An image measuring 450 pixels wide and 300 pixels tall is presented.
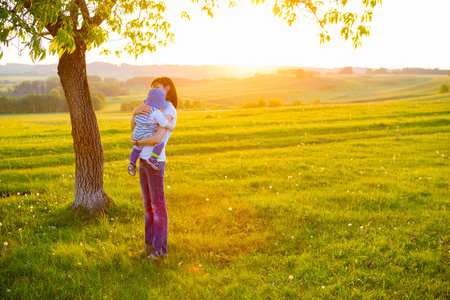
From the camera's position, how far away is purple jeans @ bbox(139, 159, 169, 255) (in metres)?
5.59

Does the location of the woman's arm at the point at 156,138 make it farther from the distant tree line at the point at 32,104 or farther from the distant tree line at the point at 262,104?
the distant tree line at the point at 32,104

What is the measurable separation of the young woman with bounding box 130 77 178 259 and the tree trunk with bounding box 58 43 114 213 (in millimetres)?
2671

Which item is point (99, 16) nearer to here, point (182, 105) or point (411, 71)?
point (182, 105)

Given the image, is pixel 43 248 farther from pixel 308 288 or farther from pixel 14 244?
pixel 308 288

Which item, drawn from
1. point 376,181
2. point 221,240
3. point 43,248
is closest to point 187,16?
point 221,240

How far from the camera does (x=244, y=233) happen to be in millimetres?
6914

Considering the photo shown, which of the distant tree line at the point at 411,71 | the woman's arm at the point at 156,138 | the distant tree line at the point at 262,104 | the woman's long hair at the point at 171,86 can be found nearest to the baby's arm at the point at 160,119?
the woman's arm at the point at 156,138

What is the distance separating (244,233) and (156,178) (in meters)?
2.59

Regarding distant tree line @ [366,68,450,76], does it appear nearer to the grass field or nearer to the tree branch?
the grass field

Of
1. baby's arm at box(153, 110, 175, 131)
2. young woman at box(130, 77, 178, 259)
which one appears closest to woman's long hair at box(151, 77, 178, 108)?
young woman at box(130, 77, 178, 259)

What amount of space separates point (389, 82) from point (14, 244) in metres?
160

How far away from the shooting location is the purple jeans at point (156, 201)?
5594 millimetres

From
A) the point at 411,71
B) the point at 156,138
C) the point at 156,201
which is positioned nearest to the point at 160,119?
the point at 156,138

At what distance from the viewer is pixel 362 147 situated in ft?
55.8
